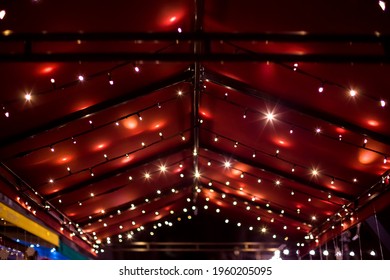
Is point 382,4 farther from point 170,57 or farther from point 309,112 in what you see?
point 309,112

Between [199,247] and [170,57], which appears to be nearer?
[170,57]

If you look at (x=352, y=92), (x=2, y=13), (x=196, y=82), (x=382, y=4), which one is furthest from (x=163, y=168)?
(x=382, y=4)

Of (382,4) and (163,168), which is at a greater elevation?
(163,168)

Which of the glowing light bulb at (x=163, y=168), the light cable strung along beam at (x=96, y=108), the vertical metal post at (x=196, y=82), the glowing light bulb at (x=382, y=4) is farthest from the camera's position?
Answer: the glowing light bulb at (x=163, y=168)

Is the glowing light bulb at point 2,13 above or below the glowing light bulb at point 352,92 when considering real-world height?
above

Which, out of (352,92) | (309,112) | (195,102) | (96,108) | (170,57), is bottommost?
(170,57)

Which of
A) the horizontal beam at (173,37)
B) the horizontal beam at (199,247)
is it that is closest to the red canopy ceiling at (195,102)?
the horizontal beam at (173,37)

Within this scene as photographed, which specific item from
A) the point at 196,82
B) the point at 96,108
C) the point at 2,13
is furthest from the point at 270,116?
the point at 2,13

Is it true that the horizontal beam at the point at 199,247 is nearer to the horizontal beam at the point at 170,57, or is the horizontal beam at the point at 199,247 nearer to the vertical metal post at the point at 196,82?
the vertical metal post at the point at 196,82

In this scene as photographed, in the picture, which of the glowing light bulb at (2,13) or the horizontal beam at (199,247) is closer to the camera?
the glowing light bulb at (2,13)

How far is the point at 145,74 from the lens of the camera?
6.00m

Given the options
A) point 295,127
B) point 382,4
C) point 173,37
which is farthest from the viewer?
point 295,127

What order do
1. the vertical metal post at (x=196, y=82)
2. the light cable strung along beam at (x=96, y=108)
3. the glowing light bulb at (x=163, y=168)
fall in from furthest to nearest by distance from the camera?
the glowing light bulb at (x=163, y=168) → the light cable strung along beam at (x=96, y=108) → the vertical metal post at (x=196, y=82)

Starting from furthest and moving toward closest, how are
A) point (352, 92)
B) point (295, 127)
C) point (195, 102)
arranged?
1. point (195, 102)
2. point (295, 127)
3. point (352, 92)
